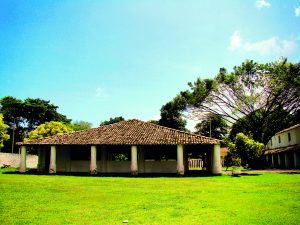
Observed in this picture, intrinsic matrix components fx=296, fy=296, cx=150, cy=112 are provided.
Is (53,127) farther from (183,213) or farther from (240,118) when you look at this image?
(183,213)

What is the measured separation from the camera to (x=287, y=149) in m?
37.7

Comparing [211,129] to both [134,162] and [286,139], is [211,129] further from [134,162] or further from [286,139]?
[134,162]

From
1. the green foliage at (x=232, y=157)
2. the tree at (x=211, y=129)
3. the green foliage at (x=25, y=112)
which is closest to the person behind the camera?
the green foliage at (x=232, y=157)

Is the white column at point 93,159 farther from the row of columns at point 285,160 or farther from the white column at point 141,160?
the row of columns at point 285,160

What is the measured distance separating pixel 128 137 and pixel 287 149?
2300 cm

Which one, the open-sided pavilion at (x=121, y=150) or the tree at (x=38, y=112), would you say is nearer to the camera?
the open-sided pavilion at (x=121, y=150)

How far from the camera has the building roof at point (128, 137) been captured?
2405 cm

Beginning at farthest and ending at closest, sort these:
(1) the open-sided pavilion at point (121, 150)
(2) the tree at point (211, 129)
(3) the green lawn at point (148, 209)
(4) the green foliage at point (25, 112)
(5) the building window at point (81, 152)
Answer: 1. (2) the tree at point (211, 129)
2. (4) the green foliage at point (25, 112)
3. (5) the building window at point (81, 152)
4. (1) the open-sided pavilion at point (121, 150)
5. (3) the green lawn at point (148, 209)

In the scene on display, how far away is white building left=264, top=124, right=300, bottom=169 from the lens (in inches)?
1457

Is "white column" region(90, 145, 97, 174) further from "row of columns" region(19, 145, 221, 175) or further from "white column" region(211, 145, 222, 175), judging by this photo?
"white column" region(211, 145, 222, 175)

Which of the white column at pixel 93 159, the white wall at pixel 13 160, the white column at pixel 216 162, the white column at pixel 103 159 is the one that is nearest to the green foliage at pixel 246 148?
the white column at pixel 216 162

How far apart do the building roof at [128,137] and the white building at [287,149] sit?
1737cm

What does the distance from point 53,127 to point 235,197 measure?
125 ft

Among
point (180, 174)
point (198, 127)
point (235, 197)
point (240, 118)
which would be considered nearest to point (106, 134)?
point (180, 174)
